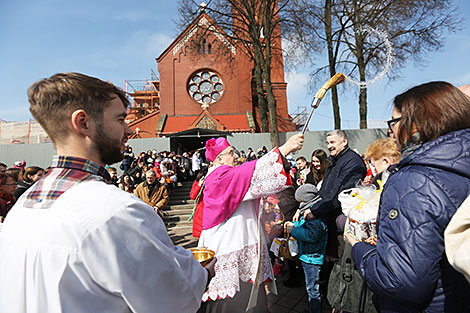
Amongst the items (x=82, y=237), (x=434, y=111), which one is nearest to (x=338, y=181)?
(x=434, y=111)

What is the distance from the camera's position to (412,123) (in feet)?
4.51

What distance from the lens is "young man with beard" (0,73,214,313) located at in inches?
34.2

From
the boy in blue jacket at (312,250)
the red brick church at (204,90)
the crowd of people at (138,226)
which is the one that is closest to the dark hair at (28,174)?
the crowd of people at (138,226)

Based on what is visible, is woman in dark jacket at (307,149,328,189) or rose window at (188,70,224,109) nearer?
woman in dark jacket at (307,149,328,189)

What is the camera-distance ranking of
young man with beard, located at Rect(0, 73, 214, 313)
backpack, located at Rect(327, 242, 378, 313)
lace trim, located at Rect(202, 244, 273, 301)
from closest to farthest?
young man with beard, located at Rect(0, 73, 214, 313)
backpack, located at Rect(327, 242, 378, 313)
lace trim, located at Rect(202, 244, 273, 301)

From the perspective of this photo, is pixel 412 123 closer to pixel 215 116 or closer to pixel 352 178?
pixel 352 178

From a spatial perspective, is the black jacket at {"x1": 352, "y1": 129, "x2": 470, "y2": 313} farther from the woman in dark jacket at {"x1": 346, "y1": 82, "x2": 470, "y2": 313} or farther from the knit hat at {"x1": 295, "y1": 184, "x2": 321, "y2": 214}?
the knit hat at {"x1": 295, "y1": 184, "x2": 321, "y2": 214}

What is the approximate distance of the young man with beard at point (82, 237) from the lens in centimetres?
87

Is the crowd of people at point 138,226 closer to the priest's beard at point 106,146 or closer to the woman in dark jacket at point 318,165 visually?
the priest's beard at point 106,146

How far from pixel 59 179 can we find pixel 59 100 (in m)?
0.33

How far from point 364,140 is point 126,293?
60.0 feet

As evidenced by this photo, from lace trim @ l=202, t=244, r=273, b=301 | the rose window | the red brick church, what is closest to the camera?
lace trim @ l=202, t=244, r=273, b=301

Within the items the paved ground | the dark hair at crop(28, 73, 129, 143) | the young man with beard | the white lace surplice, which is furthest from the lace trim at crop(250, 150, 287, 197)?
the paved ground

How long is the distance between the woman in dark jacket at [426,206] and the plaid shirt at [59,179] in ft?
4.58
